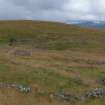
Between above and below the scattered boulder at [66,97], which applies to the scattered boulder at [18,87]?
above

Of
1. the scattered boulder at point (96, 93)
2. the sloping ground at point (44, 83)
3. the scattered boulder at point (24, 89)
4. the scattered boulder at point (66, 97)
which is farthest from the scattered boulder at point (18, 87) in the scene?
the scattered boulder at point (96, 93)

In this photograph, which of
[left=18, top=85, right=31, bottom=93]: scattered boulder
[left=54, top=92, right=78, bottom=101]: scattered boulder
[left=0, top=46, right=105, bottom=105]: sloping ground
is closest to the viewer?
[left=0, top=46, right=105, bottom=105]: sloping ground

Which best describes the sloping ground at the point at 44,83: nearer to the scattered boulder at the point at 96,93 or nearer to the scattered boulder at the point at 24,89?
the scattered boulder at the point at 24,89

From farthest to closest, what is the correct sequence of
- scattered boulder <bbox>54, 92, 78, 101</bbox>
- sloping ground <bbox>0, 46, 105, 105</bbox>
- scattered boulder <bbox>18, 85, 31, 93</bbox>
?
1. scattered boulder <bbox>18, 85, 31, 93</bbox>
2. scattered boulder <bbox>54, 92, 78, 101</bbox>
3. sloping ground <bbox>0, 46, 105, 105</bbox>

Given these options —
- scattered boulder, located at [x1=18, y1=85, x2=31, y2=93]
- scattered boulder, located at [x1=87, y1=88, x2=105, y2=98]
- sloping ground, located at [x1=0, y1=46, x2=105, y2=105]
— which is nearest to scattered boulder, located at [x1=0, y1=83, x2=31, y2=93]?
scattered boulder, located at [x1=18, y1=85, x2=31, y2=93]

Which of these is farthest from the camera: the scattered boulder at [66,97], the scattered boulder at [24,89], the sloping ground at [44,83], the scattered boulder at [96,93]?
the scattered boulder at [96,93]

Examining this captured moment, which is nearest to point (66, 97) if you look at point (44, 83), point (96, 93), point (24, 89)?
point (96, 93)

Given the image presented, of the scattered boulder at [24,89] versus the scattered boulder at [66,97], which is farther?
the scattered boulder at [24,89]

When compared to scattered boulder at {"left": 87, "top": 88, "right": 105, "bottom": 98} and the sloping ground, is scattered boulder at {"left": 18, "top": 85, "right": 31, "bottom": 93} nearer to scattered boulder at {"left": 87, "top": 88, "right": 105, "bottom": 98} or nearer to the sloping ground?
the sloping ground

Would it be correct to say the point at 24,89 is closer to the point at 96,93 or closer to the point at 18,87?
the point at 18,87

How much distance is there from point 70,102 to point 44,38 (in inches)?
A: 2857

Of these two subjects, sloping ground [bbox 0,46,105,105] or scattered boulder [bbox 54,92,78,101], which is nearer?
sloping ground [bbox 0,46,105,105]

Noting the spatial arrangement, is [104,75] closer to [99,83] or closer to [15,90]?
[99,83]

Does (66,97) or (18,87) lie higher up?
(18,87)
